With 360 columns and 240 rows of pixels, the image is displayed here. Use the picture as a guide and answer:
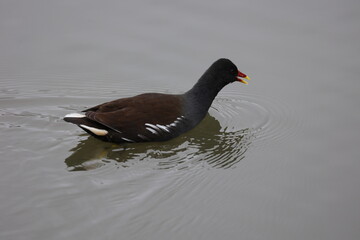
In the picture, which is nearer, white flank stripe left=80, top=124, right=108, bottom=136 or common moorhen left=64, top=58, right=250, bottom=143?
white flank stripe left=80, top=124, right=108, bottom=136

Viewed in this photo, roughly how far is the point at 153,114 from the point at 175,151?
537 millimetres

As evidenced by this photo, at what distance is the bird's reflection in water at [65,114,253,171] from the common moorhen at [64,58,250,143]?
11 centimetres

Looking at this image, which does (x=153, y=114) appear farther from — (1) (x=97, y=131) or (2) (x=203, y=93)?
(2) (x=203, y=93)

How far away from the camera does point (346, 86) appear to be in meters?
7.37

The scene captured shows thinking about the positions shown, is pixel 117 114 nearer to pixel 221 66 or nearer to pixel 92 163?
pixel 92 163

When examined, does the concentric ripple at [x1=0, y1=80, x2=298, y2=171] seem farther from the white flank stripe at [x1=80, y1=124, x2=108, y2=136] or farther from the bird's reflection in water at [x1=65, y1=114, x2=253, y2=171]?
the white flank stripe at [x1=80, y1=124, x2=108, y2=136]

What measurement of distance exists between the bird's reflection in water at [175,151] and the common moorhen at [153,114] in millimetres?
114

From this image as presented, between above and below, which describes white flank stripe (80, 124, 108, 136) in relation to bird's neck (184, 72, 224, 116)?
below

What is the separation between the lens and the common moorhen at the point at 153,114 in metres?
6.16

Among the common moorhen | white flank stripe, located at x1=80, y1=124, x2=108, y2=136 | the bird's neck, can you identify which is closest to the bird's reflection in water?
the common moorhen

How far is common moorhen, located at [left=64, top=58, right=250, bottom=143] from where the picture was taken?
6.16 metres

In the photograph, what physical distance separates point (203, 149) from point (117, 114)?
109 cm

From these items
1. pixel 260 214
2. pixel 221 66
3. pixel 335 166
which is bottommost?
pixel 260 214

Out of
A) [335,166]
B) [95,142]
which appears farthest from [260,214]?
[95,142]
